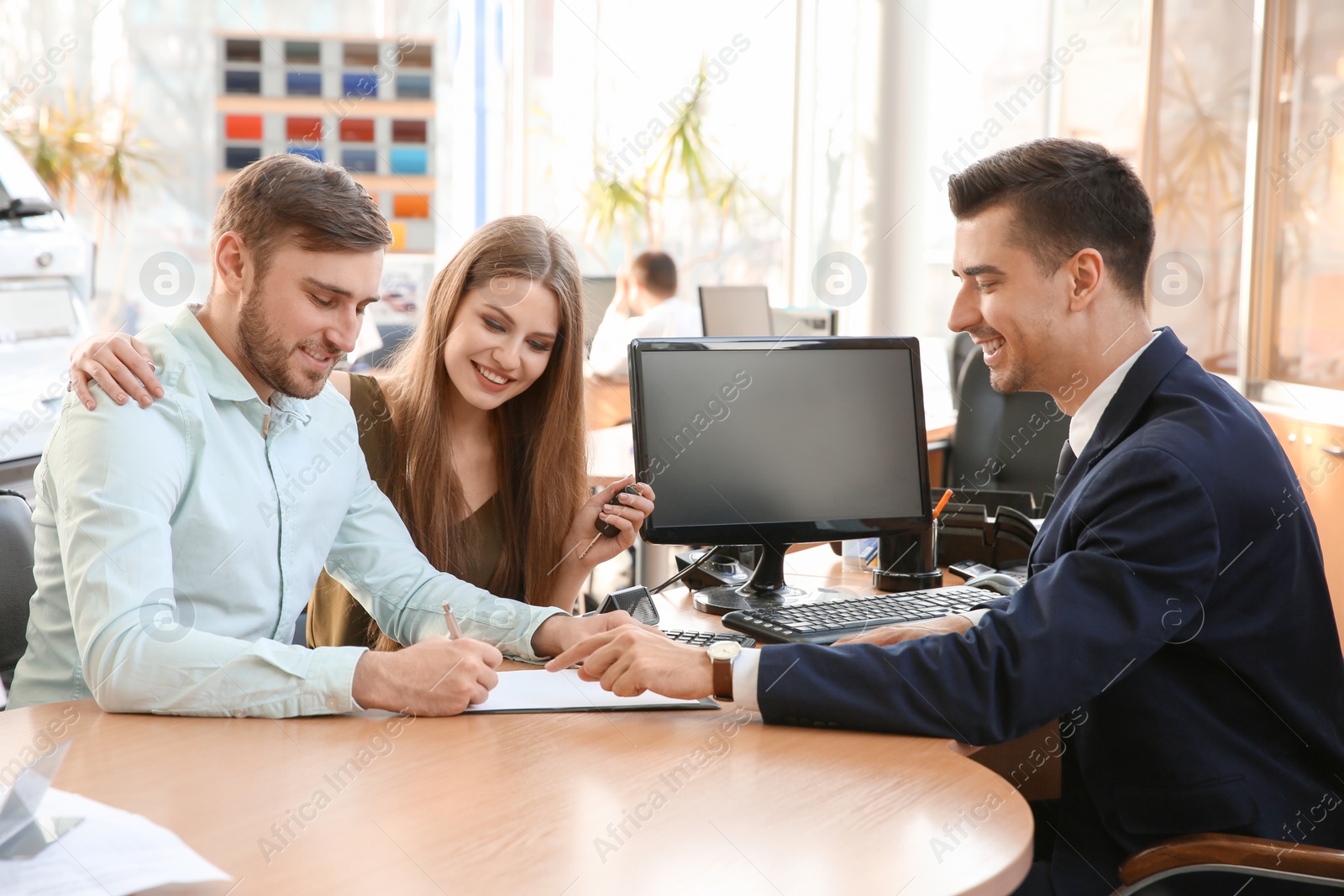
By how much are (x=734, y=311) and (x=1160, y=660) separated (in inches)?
135

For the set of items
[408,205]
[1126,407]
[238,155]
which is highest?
[238,155]

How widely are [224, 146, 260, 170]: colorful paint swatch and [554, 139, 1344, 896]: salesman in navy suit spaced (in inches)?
194

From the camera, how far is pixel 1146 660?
4.35 ft

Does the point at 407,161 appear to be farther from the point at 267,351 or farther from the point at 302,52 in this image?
the point at 267,351

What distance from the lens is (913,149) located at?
5418mm

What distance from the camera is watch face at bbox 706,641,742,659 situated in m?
1.35

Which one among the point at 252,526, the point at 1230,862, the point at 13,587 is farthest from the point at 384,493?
the point at 1230,862

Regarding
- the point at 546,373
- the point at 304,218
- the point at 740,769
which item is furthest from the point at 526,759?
the point at 546,373

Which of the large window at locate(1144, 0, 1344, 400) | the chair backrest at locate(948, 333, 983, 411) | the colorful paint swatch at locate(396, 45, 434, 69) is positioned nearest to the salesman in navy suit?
the chair backrest at locate(948, 333, 983, 411)

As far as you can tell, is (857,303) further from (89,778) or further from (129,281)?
(89,778)

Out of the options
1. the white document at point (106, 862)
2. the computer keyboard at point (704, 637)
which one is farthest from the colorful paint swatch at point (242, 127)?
the white document at point (106, 862)

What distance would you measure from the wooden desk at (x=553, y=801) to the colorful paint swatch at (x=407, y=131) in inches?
197

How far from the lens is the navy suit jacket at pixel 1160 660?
4.16 feet

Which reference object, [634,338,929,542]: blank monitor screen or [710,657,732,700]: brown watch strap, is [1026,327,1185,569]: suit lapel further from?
[634,338,929,542]: blank monitor screen
